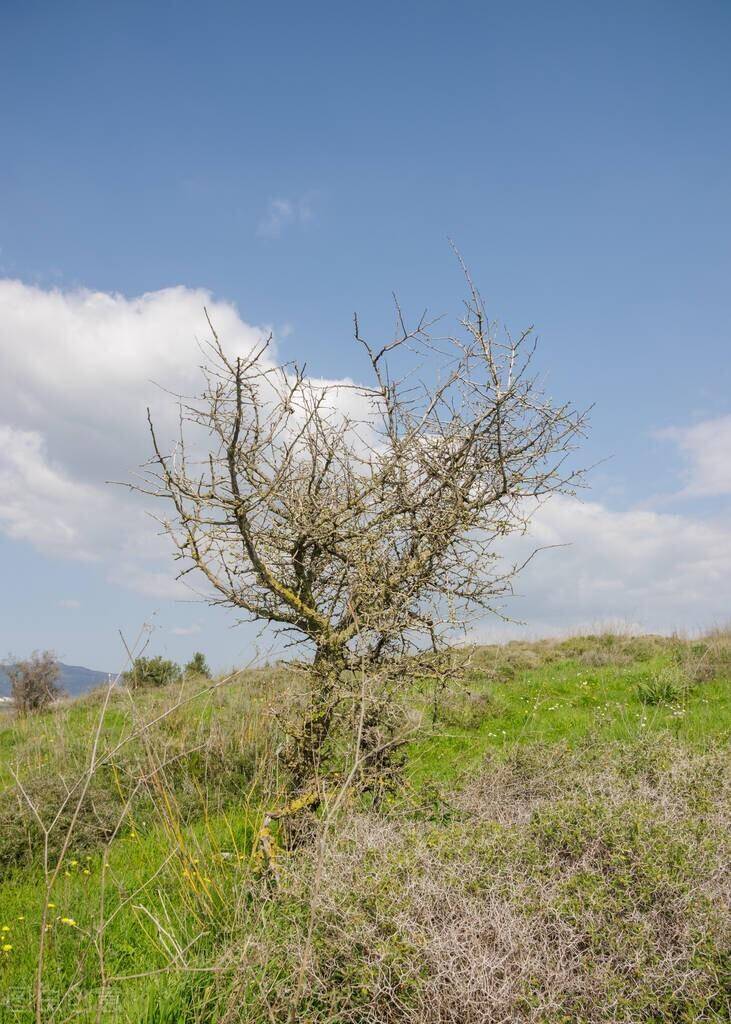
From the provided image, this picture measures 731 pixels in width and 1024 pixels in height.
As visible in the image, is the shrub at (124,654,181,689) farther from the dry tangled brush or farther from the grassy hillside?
the dry tangled brush

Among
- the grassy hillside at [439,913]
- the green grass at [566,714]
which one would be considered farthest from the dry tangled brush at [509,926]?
the green grass at [566,714]

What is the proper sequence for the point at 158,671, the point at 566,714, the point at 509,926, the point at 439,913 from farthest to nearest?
the point at 158,671 < the point at 566,714 < the point at 439,913 < the point at 509,926

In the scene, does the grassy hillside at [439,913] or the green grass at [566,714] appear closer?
the grassy hillside at [439,913]

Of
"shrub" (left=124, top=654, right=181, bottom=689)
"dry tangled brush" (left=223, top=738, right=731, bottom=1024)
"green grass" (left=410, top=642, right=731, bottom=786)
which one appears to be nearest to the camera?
"dry tangled brush" (left=223, top=738, right=731, bottom=1024)

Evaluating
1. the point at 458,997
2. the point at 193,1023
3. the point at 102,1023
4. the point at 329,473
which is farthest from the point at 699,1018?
the point at 329,473

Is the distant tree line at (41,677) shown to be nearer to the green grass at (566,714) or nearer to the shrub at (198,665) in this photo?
the shrub at (198,665)

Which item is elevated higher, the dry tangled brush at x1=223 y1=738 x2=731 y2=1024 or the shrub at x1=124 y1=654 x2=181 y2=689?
the shrub at x1=124 y1=654 x2=181 y2=689

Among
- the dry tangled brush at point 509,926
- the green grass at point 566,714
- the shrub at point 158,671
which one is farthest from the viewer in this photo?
the shrub at point 158,671

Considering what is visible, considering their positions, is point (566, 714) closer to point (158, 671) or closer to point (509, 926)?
point (509, 926)

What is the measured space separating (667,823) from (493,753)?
311 cm

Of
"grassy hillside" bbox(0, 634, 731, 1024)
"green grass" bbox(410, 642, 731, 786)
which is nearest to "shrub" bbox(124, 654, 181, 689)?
"green grass" bbox(410, 642, 731, 786)

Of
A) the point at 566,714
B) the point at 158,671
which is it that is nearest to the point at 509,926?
the point at 566,714

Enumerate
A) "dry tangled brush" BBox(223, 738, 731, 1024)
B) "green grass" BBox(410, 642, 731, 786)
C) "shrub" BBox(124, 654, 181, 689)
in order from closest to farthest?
"dry tangled brush" BBox(223, 738, 731, 1024)
"green grass" BBox(410, 642, 731, 786)
"shrub" BBox(124, 654, 181, 689)

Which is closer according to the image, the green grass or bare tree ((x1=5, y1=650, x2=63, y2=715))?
the green grass
